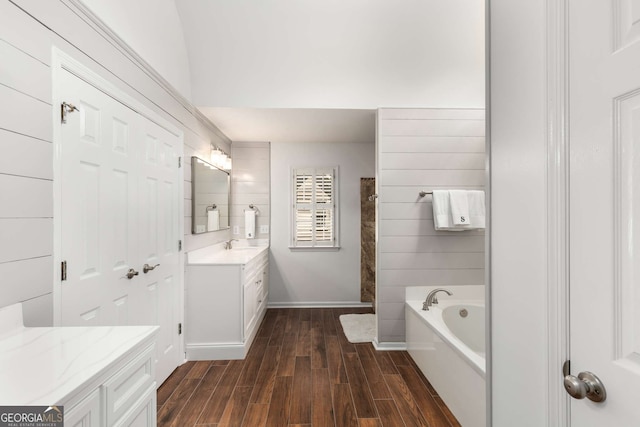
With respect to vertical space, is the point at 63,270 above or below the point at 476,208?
below

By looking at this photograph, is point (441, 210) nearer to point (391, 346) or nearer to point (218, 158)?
point (391, 346)

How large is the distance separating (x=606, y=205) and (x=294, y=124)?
3010 millimetres

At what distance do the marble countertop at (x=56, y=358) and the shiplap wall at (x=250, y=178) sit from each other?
3.10 metres

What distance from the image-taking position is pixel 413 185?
2.94 meters

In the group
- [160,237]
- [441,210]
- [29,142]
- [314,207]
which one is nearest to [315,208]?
[314,207]

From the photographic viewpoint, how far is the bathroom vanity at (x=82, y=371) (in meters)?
0.75

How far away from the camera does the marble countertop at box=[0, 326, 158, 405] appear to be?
73 centimetres

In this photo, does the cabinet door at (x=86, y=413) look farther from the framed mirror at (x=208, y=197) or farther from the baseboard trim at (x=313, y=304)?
the baseboard trim at (x=313, y=304)

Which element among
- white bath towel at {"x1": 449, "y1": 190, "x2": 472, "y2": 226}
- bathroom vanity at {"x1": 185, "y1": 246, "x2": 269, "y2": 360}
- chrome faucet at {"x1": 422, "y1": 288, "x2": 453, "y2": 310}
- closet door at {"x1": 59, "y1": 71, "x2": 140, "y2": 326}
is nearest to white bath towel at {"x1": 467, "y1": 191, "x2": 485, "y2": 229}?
white bath towel at {"x1": 449, "y1": 190, "x2": 472, "y2": 226}

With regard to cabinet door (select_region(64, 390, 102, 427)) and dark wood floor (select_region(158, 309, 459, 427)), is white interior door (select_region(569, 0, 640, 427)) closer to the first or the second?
cabinet door (select_region(64, 390, 102, 427))

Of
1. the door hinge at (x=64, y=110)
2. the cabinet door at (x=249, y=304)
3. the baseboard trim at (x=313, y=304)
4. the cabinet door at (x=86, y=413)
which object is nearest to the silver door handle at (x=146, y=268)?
the cabinet door at (x=249, y=304)

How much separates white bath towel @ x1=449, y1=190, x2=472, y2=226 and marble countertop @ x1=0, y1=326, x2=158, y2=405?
253 centimetres

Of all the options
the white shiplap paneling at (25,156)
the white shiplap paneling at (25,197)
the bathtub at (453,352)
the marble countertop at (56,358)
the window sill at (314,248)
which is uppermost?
the white shiplap paneling at (25,156)

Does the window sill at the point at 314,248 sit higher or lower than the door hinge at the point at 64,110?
lower
